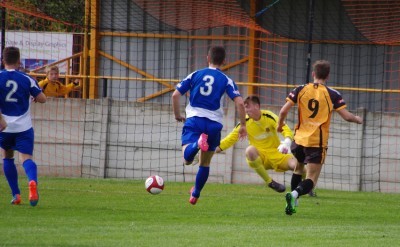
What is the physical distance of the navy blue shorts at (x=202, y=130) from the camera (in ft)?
41.0

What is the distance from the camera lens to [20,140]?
12.6 meters

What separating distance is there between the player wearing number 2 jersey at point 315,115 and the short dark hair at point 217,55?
100 cm

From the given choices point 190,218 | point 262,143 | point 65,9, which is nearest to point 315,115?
point 190,218

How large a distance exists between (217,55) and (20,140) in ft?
8.80

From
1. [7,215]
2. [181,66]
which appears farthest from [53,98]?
[7,215]

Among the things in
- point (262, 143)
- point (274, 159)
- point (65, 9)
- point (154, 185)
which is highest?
point (65, 9)

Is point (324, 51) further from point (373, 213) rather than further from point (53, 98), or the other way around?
point (373, 213)

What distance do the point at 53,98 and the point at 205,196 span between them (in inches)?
201

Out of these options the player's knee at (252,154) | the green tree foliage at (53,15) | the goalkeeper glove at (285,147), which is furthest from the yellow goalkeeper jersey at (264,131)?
the green tree foliage at (53,15)

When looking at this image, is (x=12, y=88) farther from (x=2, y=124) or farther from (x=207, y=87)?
(x=207, y=87)

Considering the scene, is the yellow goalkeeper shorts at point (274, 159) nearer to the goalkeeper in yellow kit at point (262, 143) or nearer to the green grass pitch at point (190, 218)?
the goalkeeper in yellow kit at point (262, 143)

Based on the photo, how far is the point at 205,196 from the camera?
49.0ft

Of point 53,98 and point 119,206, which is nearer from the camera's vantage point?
point 119,206

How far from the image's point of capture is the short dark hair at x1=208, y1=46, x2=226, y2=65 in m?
12.5
